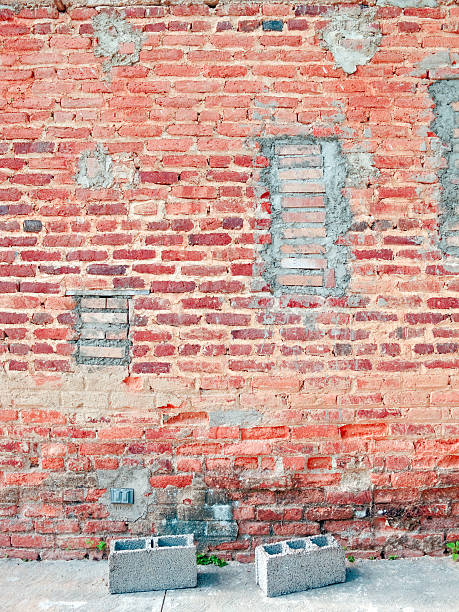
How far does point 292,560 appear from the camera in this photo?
2.26 m

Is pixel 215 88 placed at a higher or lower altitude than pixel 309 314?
higher

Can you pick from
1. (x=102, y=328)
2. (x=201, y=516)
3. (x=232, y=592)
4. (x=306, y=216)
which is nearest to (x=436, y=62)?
(x=306, y=216)

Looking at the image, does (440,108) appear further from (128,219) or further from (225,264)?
(128,219)

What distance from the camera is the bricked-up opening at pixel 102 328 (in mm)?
2588

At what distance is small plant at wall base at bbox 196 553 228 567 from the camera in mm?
2520

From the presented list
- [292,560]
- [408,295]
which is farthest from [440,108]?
[292,560]

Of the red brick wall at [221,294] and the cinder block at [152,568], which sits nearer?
the cinder block at [152,568]

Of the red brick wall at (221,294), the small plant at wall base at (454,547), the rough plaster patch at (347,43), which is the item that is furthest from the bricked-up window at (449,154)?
the small plant at wall base at (454,547)

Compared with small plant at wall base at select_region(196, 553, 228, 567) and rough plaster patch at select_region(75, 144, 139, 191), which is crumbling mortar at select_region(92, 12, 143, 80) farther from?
small plant at wall base at select_region(196, 553, 228, 567)

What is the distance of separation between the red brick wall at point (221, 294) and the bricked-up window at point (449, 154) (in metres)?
0.06

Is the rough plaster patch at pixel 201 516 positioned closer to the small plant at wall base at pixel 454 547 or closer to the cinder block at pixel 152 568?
the cinder block at pixel 152 568

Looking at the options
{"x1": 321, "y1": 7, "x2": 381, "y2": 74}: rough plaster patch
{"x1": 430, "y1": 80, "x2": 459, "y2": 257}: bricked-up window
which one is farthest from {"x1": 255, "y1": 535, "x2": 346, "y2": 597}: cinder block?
{"x1": 321, "y1": 7, "x2": 381, "y2": 74}: rough plaster patch

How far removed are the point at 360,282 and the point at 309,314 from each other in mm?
316

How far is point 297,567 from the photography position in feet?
7.41
